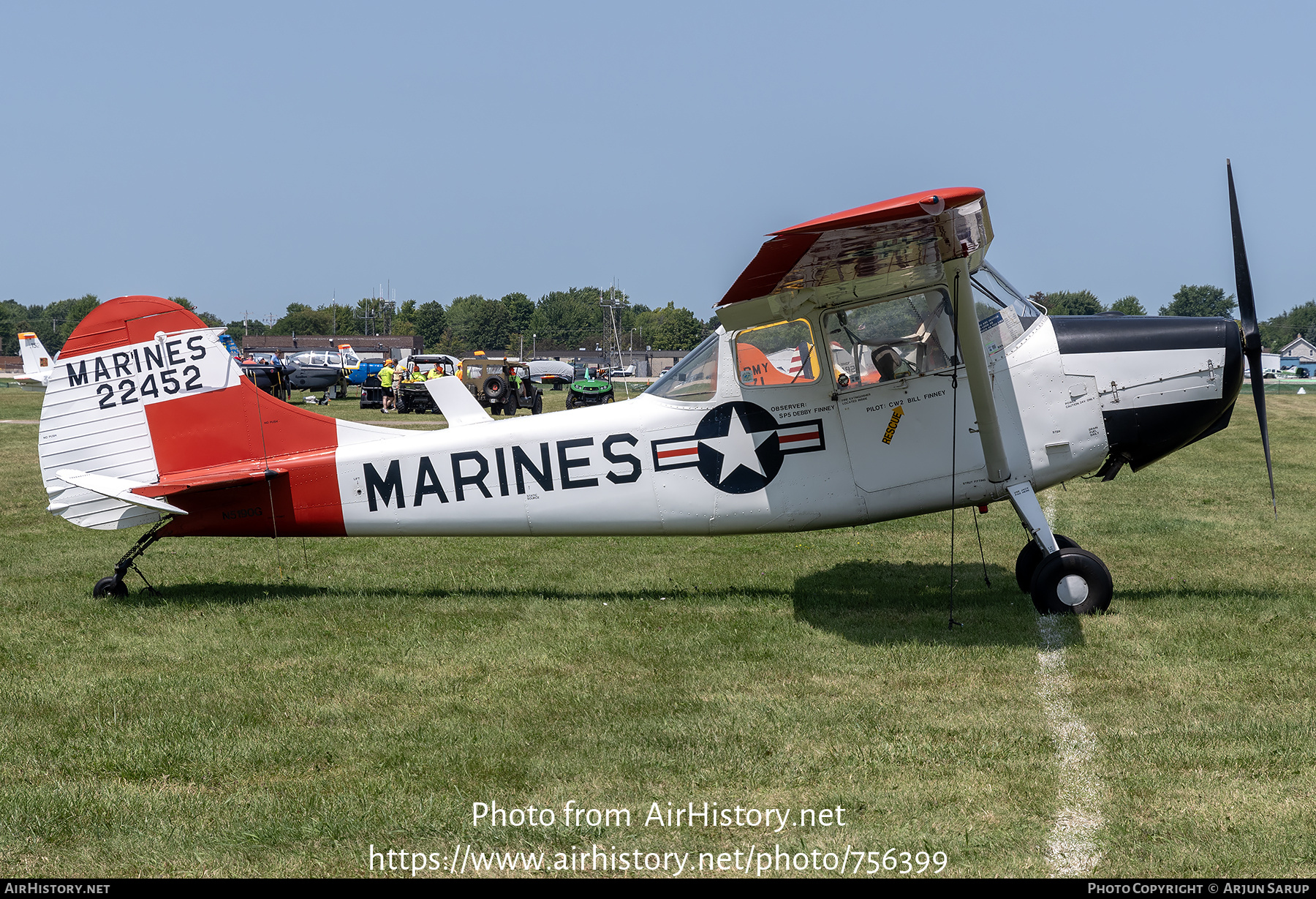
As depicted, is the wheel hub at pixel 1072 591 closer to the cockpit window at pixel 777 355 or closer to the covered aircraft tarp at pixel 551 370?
the cockpit window at pixel 777 355

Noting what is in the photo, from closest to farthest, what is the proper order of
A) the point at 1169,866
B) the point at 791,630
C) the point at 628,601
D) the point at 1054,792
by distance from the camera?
the point at 1169,866 < the point at 1054,792 < the point at 791,630 < the point at 628,601

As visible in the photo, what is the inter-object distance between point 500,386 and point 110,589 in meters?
29.3

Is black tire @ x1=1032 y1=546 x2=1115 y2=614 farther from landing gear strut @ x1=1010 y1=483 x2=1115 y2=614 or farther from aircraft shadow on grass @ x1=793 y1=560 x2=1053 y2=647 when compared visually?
aircraft shadow on grass @ x1=793 y1=560 x2=1053 y2=647

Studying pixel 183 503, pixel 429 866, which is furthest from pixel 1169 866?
pixel 183 503

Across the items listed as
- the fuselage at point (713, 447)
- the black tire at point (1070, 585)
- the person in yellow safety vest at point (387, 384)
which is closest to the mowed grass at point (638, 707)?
the black tire at point (1070, 585)

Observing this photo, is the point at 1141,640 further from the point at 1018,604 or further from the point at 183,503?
the point at 183,503

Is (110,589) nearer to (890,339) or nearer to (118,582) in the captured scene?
(118,582)

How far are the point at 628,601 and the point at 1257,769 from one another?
4.83m

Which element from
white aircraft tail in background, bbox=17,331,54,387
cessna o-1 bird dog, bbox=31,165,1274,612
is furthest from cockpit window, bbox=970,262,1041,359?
white aircraft tail in background, bbox=17,331,54,387

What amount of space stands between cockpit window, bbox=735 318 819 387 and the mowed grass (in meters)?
1.79

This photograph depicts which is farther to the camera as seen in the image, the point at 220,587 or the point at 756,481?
the point at 220,587

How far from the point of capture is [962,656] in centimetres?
663

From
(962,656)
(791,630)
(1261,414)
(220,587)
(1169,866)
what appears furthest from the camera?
(220,587)

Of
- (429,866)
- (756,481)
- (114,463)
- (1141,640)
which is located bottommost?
(1141,640)
